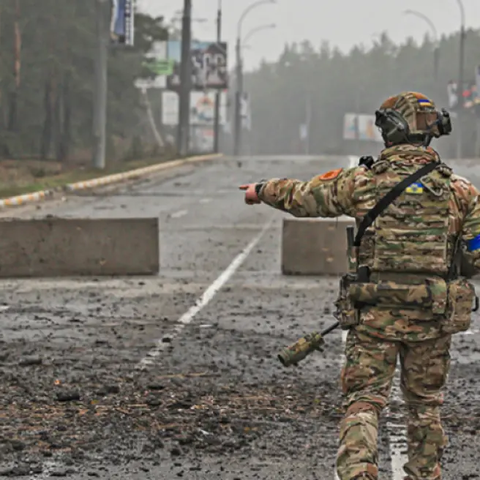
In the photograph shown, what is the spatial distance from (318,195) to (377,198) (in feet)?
0.78

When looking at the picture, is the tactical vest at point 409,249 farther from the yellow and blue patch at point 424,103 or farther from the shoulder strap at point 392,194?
the yellow and blue patch at point 424,103

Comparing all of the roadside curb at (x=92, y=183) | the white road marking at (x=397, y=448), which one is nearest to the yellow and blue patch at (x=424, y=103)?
the white road marking at (x=397, y=448)

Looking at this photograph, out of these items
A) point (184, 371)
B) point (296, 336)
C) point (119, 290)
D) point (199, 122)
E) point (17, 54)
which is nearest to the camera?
point (184, 371)

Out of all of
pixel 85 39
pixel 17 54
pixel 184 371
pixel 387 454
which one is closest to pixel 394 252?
pixel 387 454

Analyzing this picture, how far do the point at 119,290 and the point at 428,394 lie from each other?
946cm

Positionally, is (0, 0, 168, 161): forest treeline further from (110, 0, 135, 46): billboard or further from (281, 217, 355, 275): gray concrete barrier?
(281, 217, 355, 275): gray concrete barrier

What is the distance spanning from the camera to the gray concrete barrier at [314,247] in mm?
16391

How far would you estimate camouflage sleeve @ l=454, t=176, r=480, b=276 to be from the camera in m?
5.52

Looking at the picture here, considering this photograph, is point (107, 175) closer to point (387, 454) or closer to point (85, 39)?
point (85, 39)

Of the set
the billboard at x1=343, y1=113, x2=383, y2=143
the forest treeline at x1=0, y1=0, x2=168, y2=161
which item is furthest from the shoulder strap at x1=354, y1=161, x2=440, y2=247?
the billboard at x1=343, y1=113, x2=383, y2=143

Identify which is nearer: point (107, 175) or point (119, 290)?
point (119, 290)

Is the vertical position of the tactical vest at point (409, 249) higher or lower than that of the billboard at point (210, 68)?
lower

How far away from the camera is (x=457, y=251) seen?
5.61m

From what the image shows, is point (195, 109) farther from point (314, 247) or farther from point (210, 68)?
point (314, 247)
